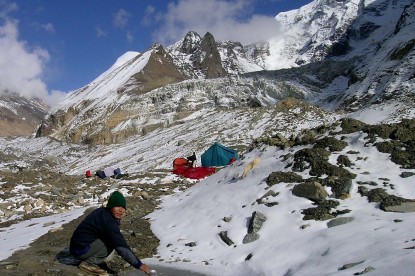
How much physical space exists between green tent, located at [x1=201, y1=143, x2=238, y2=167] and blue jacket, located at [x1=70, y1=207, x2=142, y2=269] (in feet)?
66.6

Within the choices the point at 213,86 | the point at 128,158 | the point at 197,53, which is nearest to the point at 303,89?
the point at 213,86

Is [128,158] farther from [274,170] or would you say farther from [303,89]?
[303,89]

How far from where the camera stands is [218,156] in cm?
2797

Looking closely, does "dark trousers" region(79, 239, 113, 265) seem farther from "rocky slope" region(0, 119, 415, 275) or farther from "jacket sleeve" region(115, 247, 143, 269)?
"jacket sleeve" region(115, 247, 143, 269)

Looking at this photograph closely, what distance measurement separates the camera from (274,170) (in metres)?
13.0

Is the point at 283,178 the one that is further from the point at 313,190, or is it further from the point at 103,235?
the point at 103,235

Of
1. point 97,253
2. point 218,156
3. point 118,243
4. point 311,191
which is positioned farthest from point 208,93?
point 118,243

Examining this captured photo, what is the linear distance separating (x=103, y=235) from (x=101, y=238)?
0.54 feet

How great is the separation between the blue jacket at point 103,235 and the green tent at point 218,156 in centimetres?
2030

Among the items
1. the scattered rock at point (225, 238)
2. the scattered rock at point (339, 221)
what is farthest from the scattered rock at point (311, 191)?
the scattered rock at point (225, 238)

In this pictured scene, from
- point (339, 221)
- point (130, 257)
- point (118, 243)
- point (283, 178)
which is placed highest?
point (283, 178)

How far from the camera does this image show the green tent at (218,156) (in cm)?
2788

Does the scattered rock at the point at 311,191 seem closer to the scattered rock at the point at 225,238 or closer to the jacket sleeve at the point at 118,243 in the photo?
the scattered rock at the point at 225,238

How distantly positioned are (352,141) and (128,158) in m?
31.5
